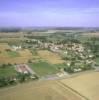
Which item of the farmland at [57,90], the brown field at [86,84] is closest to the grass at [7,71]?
the farmland at [57,90]

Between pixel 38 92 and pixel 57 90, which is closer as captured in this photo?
pixel 38 92

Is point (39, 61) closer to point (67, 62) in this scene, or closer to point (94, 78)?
point (67, 62)

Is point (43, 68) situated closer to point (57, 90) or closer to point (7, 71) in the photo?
point (7, 71)

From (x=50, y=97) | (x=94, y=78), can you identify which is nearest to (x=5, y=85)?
(x=50, y=97)

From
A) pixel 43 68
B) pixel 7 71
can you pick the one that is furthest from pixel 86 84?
pixel 7 71

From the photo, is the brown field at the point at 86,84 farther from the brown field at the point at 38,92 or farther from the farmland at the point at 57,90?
the brown field at the point at 38,92
